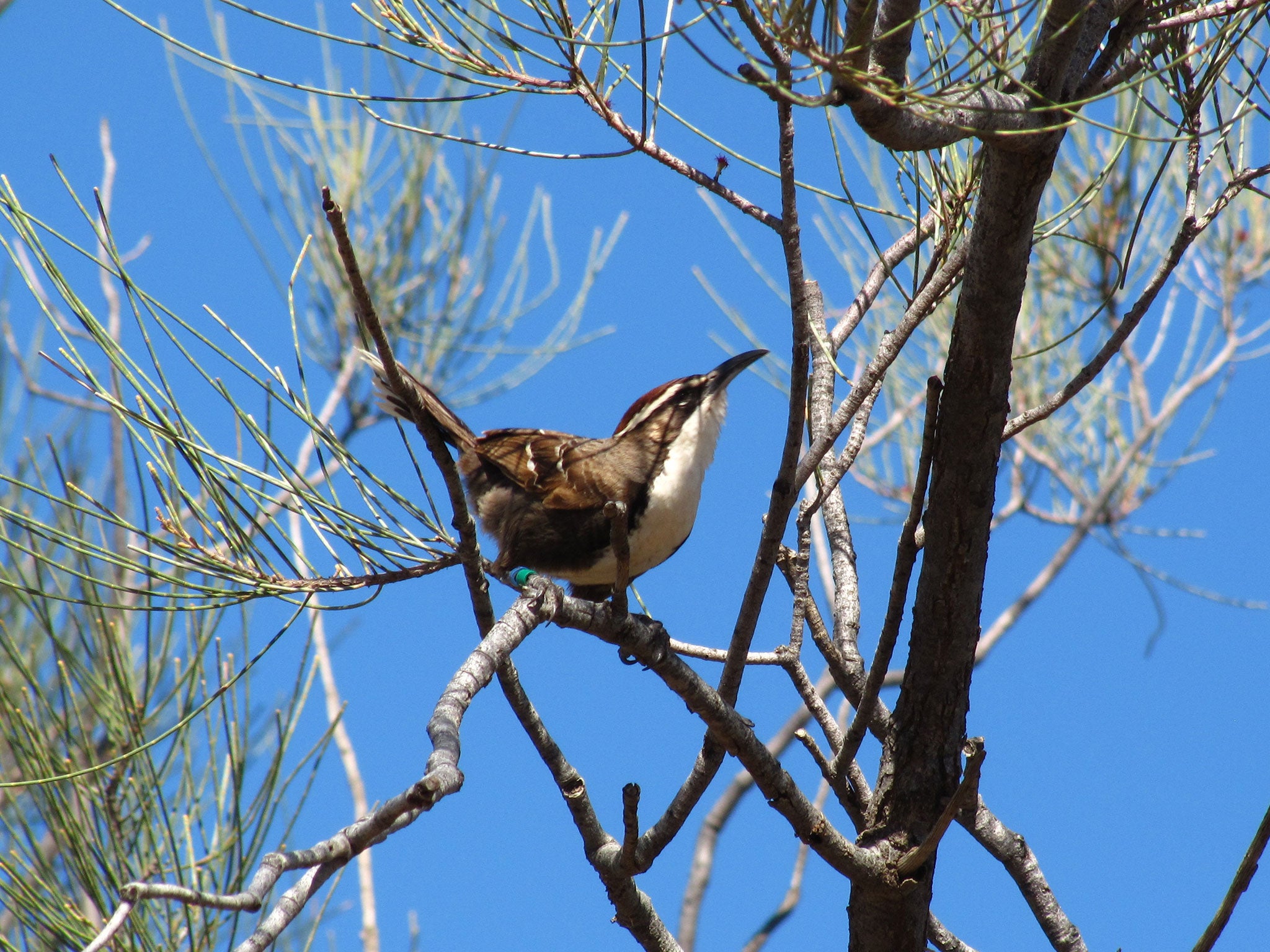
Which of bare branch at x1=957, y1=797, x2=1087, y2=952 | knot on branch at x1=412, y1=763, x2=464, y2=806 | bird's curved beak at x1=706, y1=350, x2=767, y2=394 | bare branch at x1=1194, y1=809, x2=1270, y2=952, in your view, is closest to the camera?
knot on branch at x1=412, y1=763, x2=464, y2=806

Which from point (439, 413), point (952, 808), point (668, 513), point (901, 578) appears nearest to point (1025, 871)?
point (952, 808)

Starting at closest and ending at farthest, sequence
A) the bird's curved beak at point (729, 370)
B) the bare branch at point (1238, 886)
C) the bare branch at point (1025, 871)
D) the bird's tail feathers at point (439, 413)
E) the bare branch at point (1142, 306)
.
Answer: the bare branch at point (1238, 886), the bare branch at point (1142, 306), the bare branch at point (1025, 871), the bird's tail feathers at point (439, 413), the bird's curved beak at point (729, 370)

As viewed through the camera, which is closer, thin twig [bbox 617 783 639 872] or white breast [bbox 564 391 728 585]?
thin twig [bbox 617 783 639 872]

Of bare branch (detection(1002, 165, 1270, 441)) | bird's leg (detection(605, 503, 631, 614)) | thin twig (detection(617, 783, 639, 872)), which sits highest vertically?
bare branch (detection(1002, 165, 1270, 441))

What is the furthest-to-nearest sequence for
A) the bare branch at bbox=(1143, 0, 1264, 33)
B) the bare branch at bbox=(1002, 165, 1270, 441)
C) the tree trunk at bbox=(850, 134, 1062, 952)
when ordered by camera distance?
the bare branch at bbox=(1002, 165, 1270, 441)
the tree trunk at bbox=(850, 134, 1062, 952)
the bare branch at bbox=(1143, 0, 1264, 33)

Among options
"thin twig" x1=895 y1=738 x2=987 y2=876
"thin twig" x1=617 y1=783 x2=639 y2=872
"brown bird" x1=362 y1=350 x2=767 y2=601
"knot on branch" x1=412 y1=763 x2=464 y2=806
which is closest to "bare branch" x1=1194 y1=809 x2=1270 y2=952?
"thin twig" x1=895 y1=738 x2=987 y2=876

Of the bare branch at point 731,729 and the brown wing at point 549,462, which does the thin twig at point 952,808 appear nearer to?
the bare branch at point 731,729

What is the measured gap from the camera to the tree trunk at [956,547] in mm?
1804

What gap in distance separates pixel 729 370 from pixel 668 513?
0.72m

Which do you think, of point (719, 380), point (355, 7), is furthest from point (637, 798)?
point (719, 380)

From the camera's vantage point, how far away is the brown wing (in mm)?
3229

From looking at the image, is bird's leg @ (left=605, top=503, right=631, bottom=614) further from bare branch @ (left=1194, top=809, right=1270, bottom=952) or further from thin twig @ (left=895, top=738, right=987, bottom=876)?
bare branch @ (left=1194, top=809, right=1270, bottom=952)

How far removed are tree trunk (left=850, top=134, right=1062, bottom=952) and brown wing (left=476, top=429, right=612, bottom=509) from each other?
127cm

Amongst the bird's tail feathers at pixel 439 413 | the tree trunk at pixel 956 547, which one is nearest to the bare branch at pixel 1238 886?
the tree trunk at pixel 956 547
